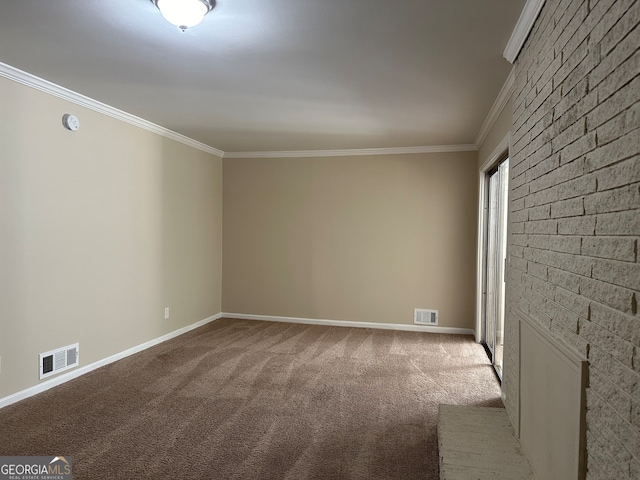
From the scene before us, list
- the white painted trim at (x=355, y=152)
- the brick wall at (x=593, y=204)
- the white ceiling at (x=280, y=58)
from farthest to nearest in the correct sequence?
1. the white painted trim at (x=355, y=152)
2. the white ceiling at (x=280, y=58)
3. the brick wall at (x=593, y=204)

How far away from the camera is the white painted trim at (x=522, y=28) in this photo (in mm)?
2044

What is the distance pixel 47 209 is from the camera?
3387 millimetres

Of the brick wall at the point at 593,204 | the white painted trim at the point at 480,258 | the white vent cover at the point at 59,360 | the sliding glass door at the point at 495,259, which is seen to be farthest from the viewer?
the white painted trim at the point at 480,258

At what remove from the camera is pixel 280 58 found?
2.71m

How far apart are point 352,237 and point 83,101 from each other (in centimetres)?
346

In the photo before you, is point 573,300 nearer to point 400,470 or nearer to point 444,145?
point 400,470

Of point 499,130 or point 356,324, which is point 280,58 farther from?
point 356,324

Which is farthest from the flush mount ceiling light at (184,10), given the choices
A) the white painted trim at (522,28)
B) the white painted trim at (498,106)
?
the white painted trim at (498,106)

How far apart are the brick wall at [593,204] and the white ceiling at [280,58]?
1.92 feet

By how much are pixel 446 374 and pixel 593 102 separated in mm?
3059

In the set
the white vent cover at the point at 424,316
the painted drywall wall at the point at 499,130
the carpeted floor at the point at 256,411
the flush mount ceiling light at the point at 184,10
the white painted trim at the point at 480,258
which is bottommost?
the carpeted floor at the point at 256,411

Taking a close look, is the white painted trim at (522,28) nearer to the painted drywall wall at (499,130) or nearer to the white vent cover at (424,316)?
the painted drywall wall at (499,130)

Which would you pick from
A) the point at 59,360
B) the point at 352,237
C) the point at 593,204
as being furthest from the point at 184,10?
the point at 352,237

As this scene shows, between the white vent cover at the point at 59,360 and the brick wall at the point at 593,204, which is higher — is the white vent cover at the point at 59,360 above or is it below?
below
